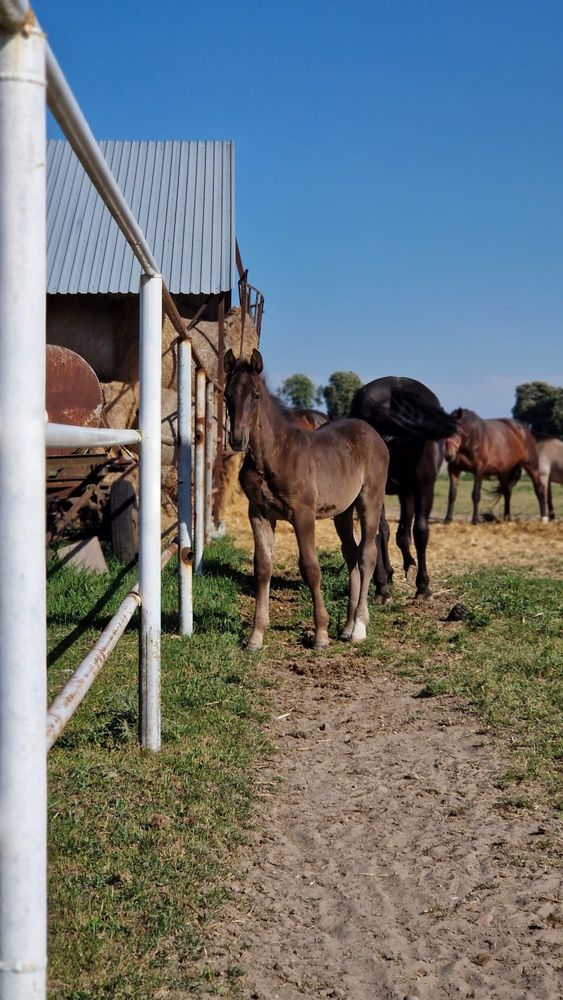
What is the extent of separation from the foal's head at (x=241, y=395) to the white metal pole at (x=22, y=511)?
14.3ft

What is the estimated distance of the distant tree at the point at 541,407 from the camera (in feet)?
211

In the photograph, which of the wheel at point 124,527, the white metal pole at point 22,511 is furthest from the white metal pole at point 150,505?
the wheel at point 124,527

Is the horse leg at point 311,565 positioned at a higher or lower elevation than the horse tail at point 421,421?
lower

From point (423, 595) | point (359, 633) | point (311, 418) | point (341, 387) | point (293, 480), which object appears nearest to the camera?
point (293, 480)

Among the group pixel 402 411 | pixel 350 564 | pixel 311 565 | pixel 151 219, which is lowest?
pixel 350 564

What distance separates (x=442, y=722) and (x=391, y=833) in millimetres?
1497

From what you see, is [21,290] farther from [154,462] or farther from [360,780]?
[360,780]

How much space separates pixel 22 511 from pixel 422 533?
7.40 meters

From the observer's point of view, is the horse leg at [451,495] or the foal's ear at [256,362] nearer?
the foal's ear at [256,362]

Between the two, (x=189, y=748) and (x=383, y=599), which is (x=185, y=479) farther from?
(x=383, y=599)

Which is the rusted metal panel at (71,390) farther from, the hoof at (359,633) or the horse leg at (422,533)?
the horse leg at (422,533)

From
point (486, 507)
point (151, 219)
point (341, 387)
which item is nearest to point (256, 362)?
point (151, 219)

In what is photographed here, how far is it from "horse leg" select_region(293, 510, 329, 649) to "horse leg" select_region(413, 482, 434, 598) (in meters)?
2.12

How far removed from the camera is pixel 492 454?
743 inches
